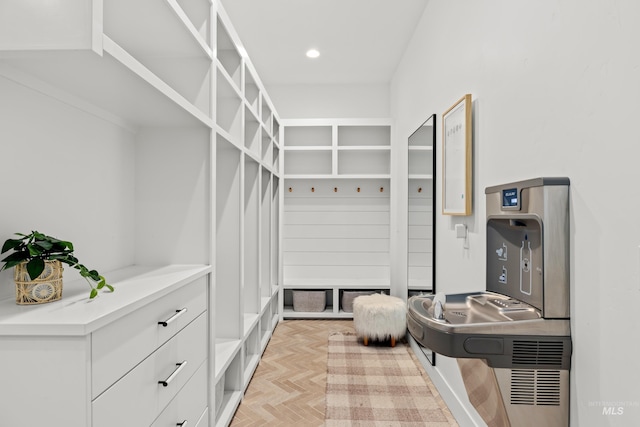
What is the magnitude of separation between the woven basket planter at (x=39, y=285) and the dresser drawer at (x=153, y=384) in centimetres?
35

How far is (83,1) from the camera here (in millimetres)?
963

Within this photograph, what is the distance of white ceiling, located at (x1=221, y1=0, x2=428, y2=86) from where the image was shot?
309cm

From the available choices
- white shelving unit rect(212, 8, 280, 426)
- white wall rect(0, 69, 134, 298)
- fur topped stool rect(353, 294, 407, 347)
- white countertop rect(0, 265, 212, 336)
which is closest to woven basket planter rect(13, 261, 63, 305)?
white countertop rect(0, 265, 212, 336)

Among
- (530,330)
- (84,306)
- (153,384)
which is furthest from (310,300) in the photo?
(84,306)

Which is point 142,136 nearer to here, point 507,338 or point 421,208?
point 507,338

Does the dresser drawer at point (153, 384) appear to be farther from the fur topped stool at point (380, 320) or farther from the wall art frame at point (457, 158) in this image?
the fur topped stool at point (380, 320)

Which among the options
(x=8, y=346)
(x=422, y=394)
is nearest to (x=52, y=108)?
(x=8, y=346)

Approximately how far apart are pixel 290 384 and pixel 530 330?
6.50 feet

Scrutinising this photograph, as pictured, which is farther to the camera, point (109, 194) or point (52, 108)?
point (109, 194)

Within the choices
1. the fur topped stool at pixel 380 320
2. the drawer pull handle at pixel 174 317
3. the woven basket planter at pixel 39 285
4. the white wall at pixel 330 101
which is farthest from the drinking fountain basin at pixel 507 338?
the white wall at pixel 330 101

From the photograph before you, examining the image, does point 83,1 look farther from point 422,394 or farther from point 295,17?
point 422,394

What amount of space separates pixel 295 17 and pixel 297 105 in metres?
1.63

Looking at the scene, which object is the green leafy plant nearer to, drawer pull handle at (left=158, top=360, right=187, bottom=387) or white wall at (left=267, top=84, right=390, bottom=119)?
drawer pull handle at (left=158, top=360, right=187, bottom=387)

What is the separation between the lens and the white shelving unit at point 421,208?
2975 millimetres
